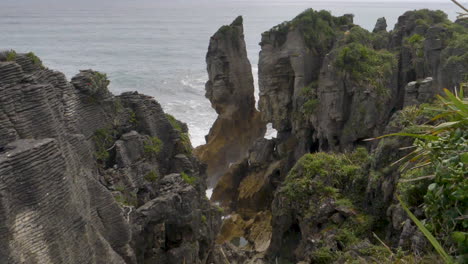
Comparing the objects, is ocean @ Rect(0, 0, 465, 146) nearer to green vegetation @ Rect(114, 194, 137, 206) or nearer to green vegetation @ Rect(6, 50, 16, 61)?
green vegetation @ Rect(114, 194, 137, 206)

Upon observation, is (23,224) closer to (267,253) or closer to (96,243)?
(96,243)

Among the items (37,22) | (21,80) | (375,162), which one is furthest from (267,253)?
(37,22)

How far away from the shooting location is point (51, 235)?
34.0 feet

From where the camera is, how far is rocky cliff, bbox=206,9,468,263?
13.8 meters

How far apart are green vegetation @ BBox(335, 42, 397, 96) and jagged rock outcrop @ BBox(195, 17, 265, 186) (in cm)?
941

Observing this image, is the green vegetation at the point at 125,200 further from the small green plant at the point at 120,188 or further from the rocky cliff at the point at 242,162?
the small green plant at the point at 120,188

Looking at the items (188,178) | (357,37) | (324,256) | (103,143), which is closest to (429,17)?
(357,37)

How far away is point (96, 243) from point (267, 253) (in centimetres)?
848

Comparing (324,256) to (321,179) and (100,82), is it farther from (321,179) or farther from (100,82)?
(100,82)

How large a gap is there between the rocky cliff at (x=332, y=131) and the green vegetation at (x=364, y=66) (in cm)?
5

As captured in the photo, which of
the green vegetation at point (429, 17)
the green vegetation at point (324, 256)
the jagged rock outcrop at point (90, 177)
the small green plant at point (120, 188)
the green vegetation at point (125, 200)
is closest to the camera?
the jagged rock outcrop at point (90, 177)

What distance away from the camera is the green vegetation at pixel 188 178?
16486 mm

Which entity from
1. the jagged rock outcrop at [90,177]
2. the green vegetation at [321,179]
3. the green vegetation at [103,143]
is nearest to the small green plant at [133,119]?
the jagged rock outcrop at [90,177]

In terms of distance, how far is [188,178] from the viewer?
55.0ft
